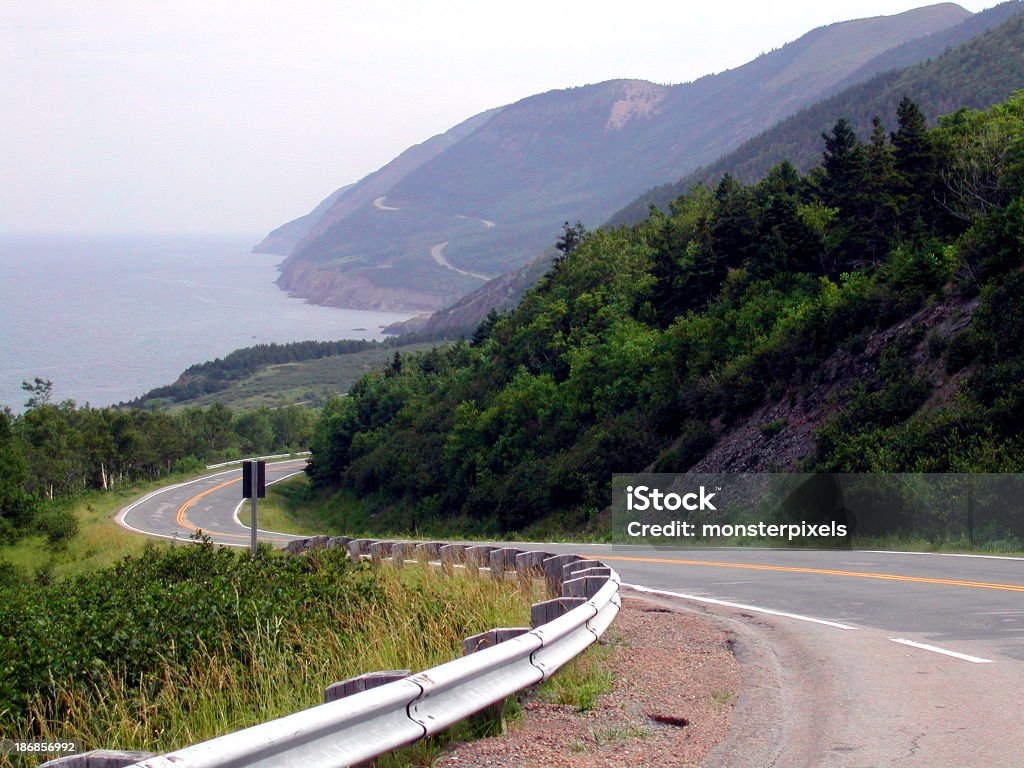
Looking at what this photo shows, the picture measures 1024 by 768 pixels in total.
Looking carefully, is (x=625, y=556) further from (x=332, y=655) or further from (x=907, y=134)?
(x=907, y=134)

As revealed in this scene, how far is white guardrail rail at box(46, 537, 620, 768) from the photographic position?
406 cm

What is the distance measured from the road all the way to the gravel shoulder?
0.19m

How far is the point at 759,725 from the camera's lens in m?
6.39

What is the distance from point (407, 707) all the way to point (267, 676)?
108 inches

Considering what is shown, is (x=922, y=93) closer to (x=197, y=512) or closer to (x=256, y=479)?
(x=197, y=512)

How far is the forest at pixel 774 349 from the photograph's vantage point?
2705 centimetres

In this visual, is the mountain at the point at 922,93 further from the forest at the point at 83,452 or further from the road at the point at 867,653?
the road at the point at 867,653

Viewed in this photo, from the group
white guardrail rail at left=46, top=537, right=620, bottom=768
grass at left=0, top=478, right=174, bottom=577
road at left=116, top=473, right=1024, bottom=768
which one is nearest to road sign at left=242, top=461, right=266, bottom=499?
road at left=116, top=473, right=1024, bottom=768

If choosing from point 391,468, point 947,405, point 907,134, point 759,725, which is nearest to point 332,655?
point 759,725

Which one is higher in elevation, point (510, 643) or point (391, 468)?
point (510, 643)

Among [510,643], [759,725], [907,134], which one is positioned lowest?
[759,725]

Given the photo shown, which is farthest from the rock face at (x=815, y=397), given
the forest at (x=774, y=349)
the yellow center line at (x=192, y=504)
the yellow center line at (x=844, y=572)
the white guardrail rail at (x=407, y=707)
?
the yellow center line at (x=192, y=504)

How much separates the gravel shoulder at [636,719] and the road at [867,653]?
19cm

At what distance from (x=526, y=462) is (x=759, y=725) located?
41521 mm
